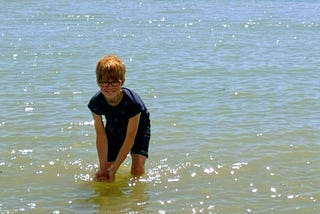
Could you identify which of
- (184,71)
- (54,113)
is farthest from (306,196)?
(184,71)

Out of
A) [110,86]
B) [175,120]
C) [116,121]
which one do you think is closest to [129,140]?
[116,121]

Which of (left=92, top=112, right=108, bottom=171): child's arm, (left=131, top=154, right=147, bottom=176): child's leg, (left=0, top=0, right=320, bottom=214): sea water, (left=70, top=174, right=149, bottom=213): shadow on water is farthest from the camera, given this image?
(left=131, top=154, right=147, bottom=176): child's leg

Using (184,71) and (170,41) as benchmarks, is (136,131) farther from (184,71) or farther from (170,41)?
(170,41)

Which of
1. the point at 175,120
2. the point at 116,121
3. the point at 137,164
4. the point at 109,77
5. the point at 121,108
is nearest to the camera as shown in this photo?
the point at 109,77

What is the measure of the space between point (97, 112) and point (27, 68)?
5.76 m

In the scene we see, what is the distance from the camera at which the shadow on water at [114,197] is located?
5645mm

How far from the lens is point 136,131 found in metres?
6.06

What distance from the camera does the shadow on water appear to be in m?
5.64

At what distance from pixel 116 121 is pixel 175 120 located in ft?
7.22

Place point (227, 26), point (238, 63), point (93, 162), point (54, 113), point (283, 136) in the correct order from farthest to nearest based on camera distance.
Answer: point (227, 26) < point (238, 63) < point (54, 113) < point (283, 136) < point (93, 162)

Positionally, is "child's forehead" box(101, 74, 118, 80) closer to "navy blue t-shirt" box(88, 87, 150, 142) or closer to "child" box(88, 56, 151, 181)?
"child" box(88, 56, 151, 181)

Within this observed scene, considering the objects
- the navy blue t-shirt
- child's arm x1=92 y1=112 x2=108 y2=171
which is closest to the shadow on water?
child's arm x1=92 y1=112 x2=108 y2=171

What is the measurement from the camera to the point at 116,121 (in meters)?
6.15

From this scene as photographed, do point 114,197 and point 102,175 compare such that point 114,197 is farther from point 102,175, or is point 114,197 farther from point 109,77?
point 109,77
